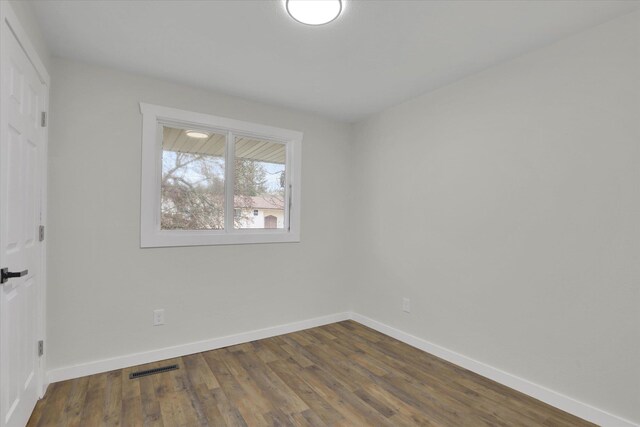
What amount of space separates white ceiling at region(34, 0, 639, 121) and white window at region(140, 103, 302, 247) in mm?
440

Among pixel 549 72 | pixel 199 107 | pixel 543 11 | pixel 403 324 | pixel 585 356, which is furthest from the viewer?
pixel 403 324

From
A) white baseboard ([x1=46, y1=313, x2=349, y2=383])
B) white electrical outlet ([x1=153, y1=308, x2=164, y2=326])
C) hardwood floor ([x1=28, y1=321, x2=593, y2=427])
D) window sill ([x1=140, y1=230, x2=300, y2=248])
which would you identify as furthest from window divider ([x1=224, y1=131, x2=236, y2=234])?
hardwood floor ([x1=28, y1=321, x2=593, y2=427])

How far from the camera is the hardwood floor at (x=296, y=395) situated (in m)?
1.97

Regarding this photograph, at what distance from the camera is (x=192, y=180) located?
299 cm

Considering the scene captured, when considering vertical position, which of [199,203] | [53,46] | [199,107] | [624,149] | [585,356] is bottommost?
[585,356]

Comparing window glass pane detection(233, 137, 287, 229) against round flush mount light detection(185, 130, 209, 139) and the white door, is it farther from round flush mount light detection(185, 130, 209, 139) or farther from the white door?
the white door

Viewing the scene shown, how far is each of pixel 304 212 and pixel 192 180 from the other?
4.02ft

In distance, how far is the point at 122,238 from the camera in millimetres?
2619

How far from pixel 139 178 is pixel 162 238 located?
1.76ft

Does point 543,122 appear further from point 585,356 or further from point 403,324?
point 403,324

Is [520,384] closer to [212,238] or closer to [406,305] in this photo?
[406,305]

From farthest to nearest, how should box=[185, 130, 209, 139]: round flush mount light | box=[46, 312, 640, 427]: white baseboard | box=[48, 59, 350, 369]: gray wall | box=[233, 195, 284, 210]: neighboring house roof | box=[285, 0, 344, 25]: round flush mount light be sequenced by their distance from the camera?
box=[233, 195, 284, 210]: neighboring house roof, box=[185, 130, 209, 139]: round flush mount light, box=[48, 59, 350, 369]: gray wall, box=[46, 312, 640, 427]: white baseboard, box=[285, 0, 344, 25]: round flush mount light

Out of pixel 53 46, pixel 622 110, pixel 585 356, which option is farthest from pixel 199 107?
pixel 585 356

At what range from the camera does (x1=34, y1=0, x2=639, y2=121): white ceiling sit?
72.9 inches
